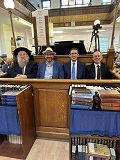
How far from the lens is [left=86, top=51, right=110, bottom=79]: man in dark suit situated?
2127 millimetres

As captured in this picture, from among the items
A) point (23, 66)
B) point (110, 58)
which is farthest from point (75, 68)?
point (23, 66)

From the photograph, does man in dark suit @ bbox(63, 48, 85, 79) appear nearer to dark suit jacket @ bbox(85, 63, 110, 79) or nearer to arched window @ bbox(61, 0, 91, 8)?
dark suit jacket @ bbox(85, 63, 110, 79)

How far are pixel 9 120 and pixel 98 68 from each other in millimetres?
1541

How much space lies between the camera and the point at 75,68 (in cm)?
221

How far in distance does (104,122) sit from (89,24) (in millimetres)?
6774

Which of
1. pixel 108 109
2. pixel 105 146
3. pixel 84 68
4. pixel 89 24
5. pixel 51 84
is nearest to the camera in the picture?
pixel 108 109

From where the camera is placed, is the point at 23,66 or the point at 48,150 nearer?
the point at 48,150

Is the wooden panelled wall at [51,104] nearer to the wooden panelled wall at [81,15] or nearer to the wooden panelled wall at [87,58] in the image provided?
the wooden panelled wall at [87,58]

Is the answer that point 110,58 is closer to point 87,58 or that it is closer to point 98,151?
point 87,58

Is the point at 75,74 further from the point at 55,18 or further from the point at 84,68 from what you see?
the point at 55,18

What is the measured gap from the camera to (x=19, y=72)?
232 cm

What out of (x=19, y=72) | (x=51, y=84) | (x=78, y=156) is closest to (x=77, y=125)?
(x=78, y=156)

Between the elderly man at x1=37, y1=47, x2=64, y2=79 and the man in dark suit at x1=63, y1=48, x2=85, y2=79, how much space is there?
0.36 feet

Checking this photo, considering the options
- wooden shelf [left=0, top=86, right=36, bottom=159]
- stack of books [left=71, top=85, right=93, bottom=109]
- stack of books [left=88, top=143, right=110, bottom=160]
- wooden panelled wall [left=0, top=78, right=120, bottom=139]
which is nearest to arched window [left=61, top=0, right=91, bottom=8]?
wooden panelled wall [left=0, top=78, right=120, bottom=139]
